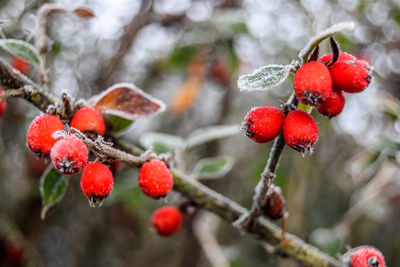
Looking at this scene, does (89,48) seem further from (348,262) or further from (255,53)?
(348,262)

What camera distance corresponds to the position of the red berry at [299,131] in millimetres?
872

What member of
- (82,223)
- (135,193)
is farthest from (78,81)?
(135,193)

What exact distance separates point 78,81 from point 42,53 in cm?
188

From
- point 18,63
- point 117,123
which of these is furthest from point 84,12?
point 18,63

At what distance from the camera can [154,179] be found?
1.09 metres

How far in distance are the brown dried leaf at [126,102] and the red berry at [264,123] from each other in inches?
14.2

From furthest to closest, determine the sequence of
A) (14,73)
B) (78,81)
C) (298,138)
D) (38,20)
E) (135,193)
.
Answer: (78,81), (135,193), (38,20), (14,73), (298,138)

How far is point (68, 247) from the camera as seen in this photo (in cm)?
346

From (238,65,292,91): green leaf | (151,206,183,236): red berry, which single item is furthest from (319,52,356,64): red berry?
(151,206,183,236): red berry

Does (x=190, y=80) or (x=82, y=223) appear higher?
(x=190, y=80)

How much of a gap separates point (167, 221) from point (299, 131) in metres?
0.93

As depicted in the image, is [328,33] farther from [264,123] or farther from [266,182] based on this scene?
[266,182]

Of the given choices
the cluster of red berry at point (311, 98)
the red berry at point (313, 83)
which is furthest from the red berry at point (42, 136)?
the red berry at point (313, 83)

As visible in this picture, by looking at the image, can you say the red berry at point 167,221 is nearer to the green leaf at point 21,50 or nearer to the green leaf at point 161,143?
the green leaf at point 161,143
